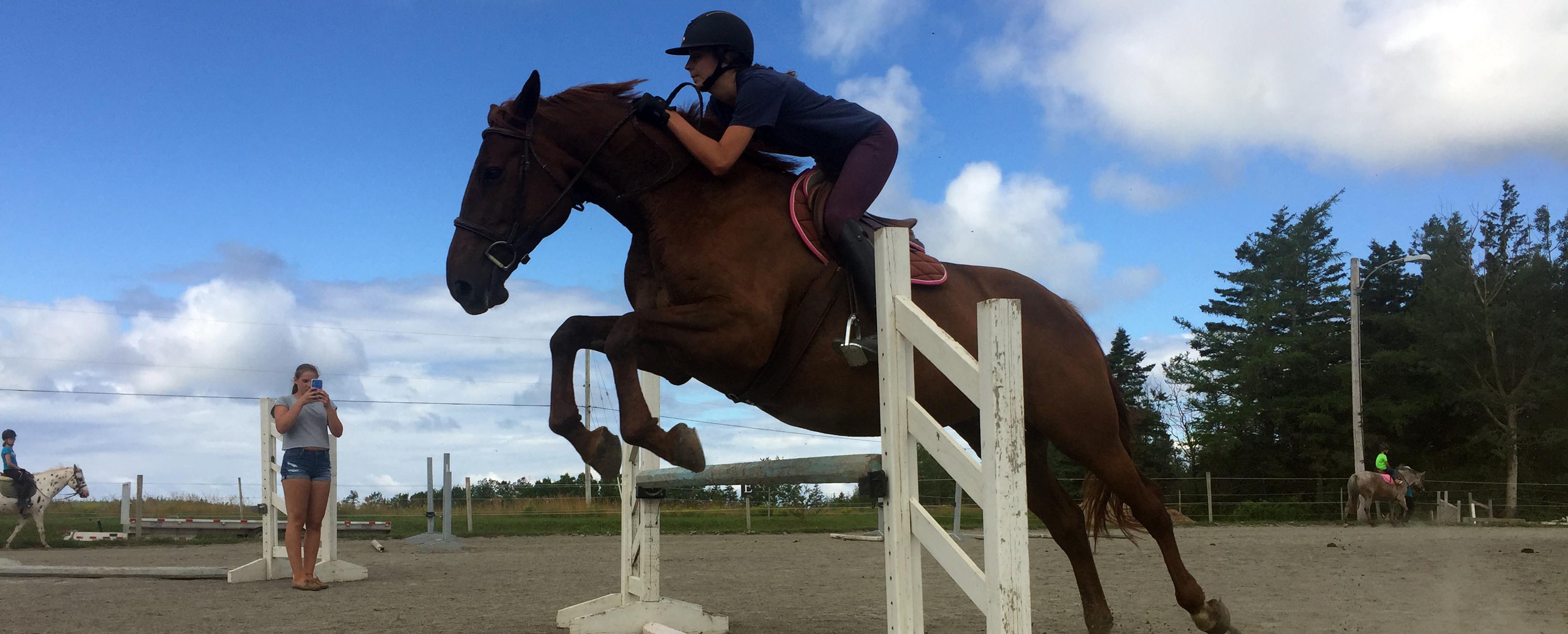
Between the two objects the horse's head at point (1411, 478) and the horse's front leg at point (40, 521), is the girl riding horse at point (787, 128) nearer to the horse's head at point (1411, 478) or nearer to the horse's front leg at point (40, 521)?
the horse's front leg at point (40, 521)

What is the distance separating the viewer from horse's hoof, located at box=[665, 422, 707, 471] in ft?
10.4

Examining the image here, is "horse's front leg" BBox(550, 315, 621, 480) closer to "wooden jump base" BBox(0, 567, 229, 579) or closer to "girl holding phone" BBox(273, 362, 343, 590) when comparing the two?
"girl holding phone" BBox(273, 362, 343, 590)

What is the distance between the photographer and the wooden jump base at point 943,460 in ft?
7.32

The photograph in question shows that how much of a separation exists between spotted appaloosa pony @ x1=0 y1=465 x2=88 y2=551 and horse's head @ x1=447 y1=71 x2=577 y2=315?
12.5 metres

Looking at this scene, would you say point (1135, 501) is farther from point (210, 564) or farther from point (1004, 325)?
point (210, 564)

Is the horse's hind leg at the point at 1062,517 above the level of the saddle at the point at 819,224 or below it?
below

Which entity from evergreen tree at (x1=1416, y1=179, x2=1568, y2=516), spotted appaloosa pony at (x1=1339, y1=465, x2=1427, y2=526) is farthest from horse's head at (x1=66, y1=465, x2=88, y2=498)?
evergreen tree at (x1=1416, y1=179, x2=1568, y2=516)

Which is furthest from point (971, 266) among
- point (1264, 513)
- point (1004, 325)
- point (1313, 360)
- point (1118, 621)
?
point (1313, 360)

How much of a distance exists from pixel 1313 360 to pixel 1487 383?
21.0ft

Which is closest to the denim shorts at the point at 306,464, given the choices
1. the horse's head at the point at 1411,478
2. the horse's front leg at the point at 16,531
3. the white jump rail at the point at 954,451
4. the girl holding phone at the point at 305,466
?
the girl holding phone at the point at 305,466

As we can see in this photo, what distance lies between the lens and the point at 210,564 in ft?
33.5

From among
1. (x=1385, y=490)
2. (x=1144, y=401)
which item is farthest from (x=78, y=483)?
(x=1144, y=401)

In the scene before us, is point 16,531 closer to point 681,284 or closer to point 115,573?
point 115,573

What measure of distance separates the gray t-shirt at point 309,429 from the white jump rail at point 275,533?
1.85 ft
